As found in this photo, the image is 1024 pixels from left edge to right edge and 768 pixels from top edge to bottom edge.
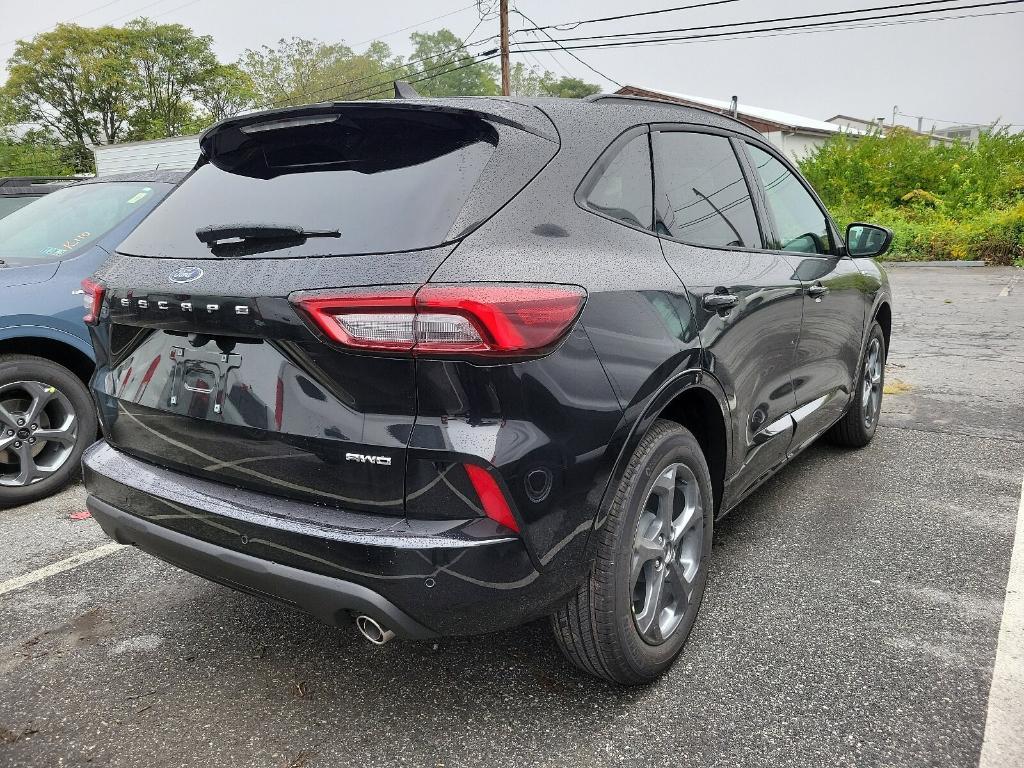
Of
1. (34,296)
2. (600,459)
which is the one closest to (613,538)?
(600,459)

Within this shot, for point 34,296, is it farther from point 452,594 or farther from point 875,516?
point 875,516

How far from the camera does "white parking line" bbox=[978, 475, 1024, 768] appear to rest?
6.80 ft

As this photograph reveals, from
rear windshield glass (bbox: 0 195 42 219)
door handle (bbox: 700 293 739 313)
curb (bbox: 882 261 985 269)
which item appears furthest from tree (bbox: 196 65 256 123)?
door handle (bbox: 700 293 739 313)

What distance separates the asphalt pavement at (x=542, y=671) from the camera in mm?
2156

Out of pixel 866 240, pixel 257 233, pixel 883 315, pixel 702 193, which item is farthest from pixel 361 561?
pixel 883 315

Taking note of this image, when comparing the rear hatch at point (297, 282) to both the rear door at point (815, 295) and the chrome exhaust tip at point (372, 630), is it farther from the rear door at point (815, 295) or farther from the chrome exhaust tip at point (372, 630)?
the rear door at point (815, 295)

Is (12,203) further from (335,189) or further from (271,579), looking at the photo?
(271,579)

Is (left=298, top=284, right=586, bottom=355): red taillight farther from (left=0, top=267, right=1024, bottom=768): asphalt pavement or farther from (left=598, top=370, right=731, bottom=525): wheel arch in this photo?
(left=0, top=267, right=1024, bottom=768): asphalt pavement

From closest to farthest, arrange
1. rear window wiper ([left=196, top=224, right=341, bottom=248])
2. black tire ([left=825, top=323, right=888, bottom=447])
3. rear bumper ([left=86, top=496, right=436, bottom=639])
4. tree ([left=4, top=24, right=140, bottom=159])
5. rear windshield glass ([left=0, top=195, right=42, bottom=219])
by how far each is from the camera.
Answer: rear bumper ([left=86, top=496, right=436, bottom=639])
rear window wiper ([left=196, top=224, right=341, bottom=248])
black tire ([left=825, top=323, right=888, bottom=447])
rear windshield glass ([left=0, top=195, right=42, bottom=219])
tree ([left=4, top=24, right=140, bottom=159])

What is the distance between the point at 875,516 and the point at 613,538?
7.05ft

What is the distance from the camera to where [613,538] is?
2.10 meters

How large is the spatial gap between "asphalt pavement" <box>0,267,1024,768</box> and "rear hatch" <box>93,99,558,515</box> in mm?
750

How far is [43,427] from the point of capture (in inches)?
164

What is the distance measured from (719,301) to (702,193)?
1.58 ft
